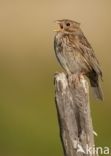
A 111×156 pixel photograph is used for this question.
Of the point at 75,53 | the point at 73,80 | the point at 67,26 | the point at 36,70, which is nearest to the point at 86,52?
the point at 75,53

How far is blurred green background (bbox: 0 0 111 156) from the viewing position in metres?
12.9

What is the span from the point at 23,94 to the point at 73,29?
3.79m

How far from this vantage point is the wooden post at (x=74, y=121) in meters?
8.03

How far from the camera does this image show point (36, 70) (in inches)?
571

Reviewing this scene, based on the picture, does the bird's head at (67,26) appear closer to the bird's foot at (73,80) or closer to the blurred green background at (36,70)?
the blurred green background at (36,70)

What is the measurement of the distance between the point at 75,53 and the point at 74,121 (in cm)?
208

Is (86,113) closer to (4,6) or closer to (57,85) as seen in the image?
(57,85)

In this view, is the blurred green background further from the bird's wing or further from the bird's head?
the bird's wing

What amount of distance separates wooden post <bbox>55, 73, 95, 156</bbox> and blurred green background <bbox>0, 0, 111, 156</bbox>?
3911 millimetres

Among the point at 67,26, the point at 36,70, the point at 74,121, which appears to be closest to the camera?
the point at 74,121

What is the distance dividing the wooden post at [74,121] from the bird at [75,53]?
1713mm

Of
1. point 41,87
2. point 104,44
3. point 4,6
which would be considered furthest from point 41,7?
point 41,87

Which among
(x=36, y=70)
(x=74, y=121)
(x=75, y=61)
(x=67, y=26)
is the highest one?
(x=67, y=26)

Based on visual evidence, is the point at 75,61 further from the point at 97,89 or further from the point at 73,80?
the point at 73,80
